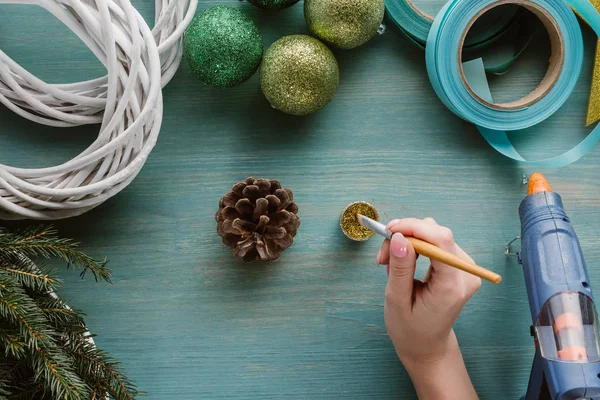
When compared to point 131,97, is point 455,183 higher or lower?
lower

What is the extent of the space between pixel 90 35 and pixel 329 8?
33 centimetres

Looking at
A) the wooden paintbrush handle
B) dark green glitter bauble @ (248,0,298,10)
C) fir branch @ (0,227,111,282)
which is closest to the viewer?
the wooden paintbrush handle

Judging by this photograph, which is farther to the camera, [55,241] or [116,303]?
[116,303]

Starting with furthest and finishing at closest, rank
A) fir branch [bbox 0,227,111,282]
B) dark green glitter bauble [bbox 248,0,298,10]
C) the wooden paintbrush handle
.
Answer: dark green glitter bauble [bbox 248,0,298,10], fir branch [bbox 0,227,111,282], the wooden paintbrush handle

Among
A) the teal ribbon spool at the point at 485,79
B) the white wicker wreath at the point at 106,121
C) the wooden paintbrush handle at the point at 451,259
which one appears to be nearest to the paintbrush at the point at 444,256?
the wooden paintbrush handle at the point at 451,259

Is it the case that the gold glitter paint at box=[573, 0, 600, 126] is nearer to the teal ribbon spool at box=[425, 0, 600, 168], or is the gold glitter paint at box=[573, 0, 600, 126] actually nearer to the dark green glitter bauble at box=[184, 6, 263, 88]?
the teal ribbon spool at box=[425, 0, 600, 168]

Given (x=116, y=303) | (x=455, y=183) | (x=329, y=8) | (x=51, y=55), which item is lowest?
(x=116, y=303)

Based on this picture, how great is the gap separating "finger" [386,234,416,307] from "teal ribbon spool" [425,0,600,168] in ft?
0.88

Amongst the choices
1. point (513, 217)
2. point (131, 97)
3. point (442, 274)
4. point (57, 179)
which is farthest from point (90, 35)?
point (513, 217)

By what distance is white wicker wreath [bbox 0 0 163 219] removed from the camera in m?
0.80

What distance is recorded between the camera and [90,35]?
82cm

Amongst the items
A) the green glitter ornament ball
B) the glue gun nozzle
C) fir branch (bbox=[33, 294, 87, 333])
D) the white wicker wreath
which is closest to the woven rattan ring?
the white wicker wreath

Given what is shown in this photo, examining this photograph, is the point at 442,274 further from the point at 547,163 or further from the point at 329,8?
the point at 329,8

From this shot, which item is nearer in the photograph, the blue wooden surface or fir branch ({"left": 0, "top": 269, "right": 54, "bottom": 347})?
fir branch ({"left": 0, "top": 269, "right": 54, "bottom": 347})
